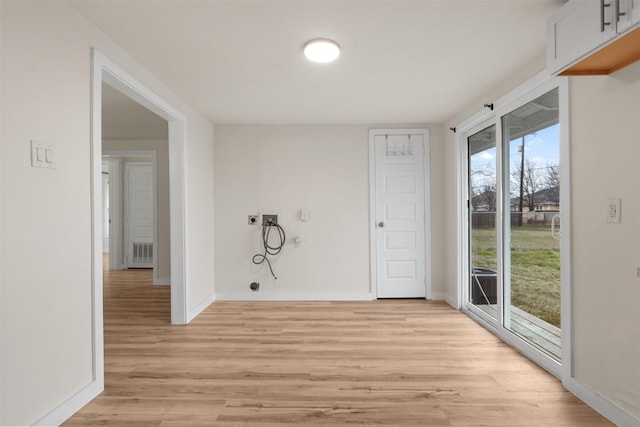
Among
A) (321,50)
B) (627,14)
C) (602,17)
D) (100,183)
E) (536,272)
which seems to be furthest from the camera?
(536,272)

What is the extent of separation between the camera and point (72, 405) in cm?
192

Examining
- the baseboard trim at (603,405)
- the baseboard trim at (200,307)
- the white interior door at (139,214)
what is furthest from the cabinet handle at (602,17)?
the white interior door at (139,214)

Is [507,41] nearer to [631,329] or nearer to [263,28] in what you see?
[263,28]

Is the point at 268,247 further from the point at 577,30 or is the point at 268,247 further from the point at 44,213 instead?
the point at 577,30

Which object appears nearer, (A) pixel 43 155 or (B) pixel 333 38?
(A) pixel 43 155

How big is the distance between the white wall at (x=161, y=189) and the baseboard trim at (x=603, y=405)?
5438 mm

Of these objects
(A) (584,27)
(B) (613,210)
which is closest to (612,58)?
(A) (584,27)

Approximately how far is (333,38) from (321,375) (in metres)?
2.40

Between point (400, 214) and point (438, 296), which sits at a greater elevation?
point (400, 214)

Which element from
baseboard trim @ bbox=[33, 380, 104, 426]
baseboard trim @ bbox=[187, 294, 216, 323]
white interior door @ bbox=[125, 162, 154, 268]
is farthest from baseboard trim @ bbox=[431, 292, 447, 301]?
white interior door @ bbox=[125, 162, 154, 268]

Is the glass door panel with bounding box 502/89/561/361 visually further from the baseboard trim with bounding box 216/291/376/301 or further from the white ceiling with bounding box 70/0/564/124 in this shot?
the baseboard trim with bounding box 216/291/376/301

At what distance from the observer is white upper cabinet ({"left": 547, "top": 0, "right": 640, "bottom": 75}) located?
145cm

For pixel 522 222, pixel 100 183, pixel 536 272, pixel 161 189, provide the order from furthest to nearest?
pixel 161 189 → pixel 522 222 → pixel 536 272 → pixel 100 183

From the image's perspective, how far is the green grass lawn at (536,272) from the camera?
248cm
